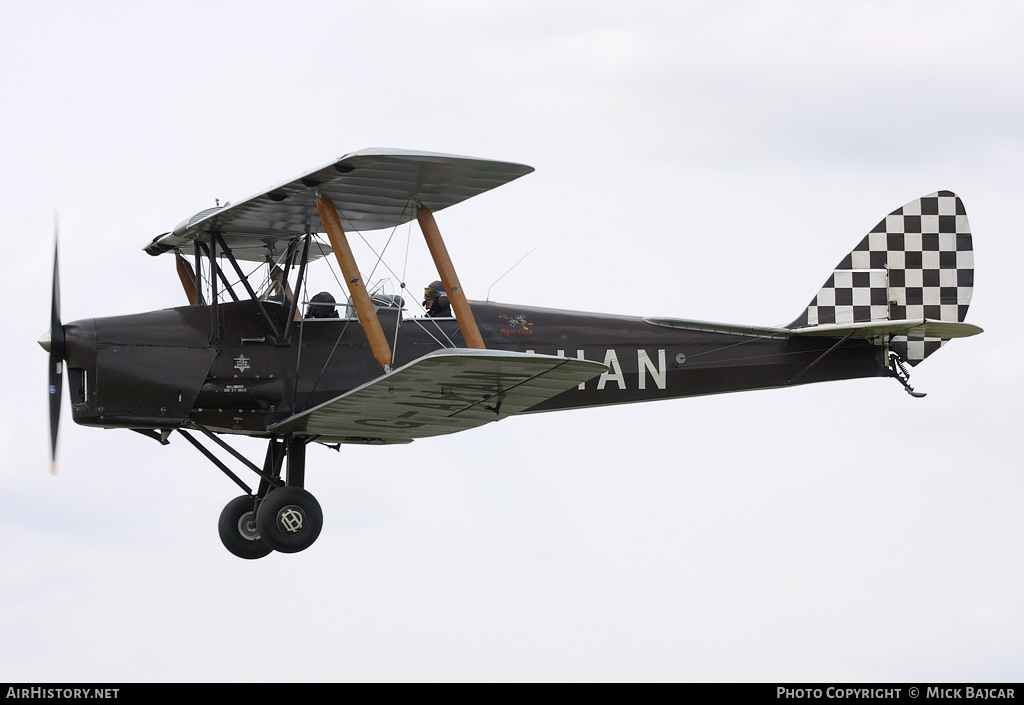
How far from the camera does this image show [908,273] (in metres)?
14.8

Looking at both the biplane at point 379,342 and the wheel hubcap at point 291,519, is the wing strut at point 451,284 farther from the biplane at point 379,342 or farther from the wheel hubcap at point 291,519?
the wheel hubcap at point 291,519

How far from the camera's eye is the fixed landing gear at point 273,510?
12.9 m

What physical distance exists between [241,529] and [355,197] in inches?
136

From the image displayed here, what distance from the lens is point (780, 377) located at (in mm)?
14672

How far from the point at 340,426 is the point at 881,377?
5.37 metres

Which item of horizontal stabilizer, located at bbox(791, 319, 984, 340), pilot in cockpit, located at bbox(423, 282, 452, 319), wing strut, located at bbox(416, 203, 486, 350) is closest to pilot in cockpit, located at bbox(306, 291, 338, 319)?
pilot in cockpit, located at bbox(423, 282, 452, 319)

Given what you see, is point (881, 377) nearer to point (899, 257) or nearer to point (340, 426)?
point (899, 257)

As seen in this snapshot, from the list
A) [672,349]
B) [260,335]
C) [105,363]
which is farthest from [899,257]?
[105,363]

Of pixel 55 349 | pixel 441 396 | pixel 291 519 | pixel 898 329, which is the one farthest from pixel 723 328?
pixel 55 349

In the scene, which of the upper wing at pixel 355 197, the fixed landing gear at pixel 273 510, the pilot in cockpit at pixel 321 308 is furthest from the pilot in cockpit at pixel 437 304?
the fixed landing gear at pixel 273 510

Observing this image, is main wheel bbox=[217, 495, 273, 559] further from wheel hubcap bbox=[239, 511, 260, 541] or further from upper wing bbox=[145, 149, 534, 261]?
upper wing bbox=[145, 149, 534, 261]

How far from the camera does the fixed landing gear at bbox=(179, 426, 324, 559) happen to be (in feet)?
42.4

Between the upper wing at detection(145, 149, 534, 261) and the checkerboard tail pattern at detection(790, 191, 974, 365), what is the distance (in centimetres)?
421
